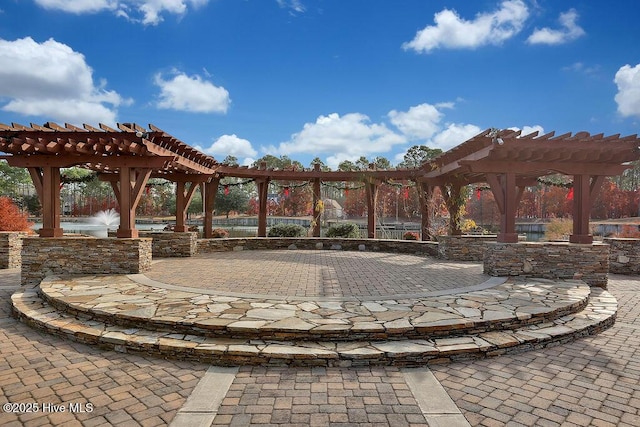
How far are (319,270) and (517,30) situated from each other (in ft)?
28.6

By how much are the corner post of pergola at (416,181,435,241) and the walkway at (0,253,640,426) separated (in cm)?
1008

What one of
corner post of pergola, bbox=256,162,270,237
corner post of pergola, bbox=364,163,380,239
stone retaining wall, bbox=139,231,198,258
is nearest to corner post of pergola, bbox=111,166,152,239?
stone retaining wall, bbox=139,231,198,258

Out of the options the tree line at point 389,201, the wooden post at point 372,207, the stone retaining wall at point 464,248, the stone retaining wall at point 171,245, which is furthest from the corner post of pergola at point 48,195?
the tree line at point 389,201

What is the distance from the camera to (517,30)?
9727 mm

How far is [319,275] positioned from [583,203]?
6164mm

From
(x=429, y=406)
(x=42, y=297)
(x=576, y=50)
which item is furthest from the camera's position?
(x=576, y=50)

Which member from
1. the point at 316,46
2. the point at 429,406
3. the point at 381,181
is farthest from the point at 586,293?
the point at 316,46

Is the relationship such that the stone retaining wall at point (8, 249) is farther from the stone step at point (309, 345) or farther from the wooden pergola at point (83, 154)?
the stone step at point (309, 345)

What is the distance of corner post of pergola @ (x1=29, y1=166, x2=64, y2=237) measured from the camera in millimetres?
7566

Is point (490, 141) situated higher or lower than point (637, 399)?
higher

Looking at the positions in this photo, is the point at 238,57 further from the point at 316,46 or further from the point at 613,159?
the point at 613,159

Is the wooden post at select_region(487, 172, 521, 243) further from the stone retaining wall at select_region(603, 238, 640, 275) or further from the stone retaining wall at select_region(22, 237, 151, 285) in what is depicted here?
the stone retaining wall at select_region(22, 237, 151, 285)

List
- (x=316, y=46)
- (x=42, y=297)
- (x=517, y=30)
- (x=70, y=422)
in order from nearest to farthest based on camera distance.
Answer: (x=70, y=422)
(x=42, y=297)
(x=517, y=30)
(x=316, y=46)

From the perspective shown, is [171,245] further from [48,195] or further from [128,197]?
[48,195]
